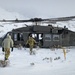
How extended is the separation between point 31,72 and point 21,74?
0.65m

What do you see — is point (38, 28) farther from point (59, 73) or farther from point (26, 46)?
point (59, 73)

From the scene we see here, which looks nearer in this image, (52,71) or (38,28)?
(52,71)

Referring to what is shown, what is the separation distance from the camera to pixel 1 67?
15930 mm

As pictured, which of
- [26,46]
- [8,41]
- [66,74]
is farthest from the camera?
[26,46]

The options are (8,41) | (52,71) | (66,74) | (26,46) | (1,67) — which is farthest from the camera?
→ (26,46)

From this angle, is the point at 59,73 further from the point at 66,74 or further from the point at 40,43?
the point at 40,43

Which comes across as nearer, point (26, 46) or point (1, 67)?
point (1, 67)

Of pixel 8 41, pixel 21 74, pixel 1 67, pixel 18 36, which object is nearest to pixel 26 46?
pixel 18 36

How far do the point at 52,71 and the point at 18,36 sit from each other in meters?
20.7

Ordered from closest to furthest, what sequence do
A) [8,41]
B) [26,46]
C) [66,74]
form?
[66,74], [8,41], [26,46]

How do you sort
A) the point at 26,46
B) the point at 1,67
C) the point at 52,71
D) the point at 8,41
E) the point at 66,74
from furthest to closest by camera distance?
1. the point at 26,46
2. the point at 8,41
3. the point at 1,67
4. the point at 52,71
5. the point at 66,74

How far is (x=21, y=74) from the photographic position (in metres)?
13.7

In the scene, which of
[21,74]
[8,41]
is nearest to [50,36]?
[8,41]

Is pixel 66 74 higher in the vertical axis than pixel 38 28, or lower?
lower
